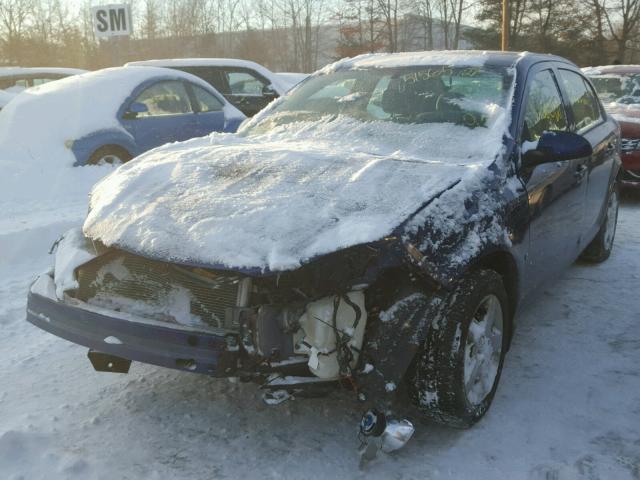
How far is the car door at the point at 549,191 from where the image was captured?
3348mm

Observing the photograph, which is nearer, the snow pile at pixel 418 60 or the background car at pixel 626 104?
the snow pile at pixel 418 60

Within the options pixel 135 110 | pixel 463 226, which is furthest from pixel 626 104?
pixel 463 226

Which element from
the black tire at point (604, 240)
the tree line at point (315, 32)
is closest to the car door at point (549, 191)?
the black tire at point (604, 240)

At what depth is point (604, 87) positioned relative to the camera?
9.62 m

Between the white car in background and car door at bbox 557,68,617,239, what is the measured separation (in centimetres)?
714

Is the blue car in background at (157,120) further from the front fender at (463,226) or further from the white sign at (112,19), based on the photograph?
the front fender at (463,226)

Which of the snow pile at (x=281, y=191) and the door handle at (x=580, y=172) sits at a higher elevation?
the snow pile at (x=281, y=191)

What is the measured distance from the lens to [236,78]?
11797mm

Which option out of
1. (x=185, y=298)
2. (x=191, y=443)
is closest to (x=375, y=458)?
(x=191, y=443)

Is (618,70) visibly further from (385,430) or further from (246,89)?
(385,430)

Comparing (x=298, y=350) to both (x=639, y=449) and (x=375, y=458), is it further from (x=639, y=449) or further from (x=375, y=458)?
(x=639, y=449)

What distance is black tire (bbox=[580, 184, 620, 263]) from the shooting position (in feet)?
16.9

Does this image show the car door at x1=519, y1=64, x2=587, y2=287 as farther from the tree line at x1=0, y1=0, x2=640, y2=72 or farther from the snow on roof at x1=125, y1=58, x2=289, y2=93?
the tree line at x1=0, y1=0, x2=640, y2=72

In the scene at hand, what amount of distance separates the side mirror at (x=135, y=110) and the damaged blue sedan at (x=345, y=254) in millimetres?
4278
